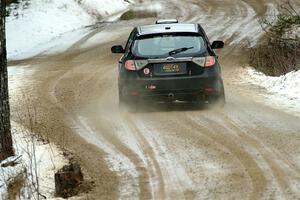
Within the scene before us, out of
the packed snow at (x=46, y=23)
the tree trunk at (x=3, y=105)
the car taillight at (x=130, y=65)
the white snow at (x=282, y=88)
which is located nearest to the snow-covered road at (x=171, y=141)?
the white snow at (x=282, y=88)

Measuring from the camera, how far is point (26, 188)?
8.02 metres

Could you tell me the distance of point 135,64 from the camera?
12453mm

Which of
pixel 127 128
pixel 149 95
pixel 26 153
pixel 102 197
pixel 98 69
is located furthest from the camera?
pixel 98 69

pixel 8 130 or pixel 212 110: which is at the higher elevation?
pixel 8 130

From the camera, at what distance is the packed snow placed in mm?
25203

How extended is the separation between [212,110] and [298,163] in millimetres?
4242

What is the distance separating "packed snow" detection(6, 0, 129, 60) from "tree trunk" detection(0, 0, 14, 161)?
566 inches

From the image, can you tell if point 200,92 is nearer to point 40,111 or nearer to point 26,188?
point 40,111

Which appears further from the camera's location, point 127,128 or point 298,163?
point 127,128

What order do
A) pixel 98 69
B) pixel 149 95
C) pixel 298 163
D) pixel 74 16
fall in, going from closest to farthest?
pixel 298 163
pixel 149 95
pixel 98 69
pixel 74 16

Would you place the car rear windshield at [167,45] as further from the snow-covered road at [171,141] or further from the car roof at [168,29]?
the snow-covered road at [171,141]

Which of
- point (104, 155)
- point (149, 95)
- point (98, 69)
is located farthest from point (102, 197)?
point (98, 69)

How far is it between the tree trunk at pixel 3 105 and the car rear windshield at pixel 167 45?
4152 millimetres

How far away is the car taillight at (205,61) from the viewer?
12414mm
